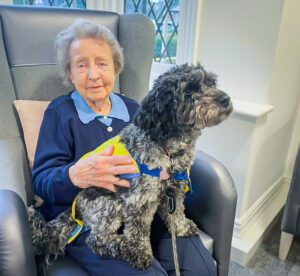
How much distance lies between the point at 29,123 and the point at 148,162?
0.55 meters

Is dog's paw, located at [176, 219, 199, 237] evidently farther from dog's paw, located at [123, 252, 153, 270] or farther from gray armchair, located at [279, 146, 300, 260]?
gray armchair, located at [279, 146, 300, 260]

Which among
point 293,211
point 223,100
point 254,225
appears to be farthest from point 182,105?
point 254,225

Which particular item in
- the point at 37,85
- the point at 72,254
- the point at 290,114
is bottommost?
the point at 72,254

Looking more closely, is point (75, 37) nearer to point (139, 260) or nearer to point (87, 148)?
point (87, 148)

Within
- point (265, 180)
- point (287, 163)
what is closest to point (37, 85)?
point (265, 180)

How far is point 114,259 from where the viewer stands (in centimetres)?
96

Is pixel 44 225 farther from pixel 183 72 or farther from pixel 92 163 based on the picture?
pixel 183 72

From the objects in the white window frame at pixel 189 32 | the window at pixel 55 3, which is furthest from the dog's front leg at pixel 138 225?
the window at pixel 55 3

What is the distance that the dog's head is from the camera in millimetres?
876

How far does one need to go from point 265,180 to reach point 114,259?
4.16 ft

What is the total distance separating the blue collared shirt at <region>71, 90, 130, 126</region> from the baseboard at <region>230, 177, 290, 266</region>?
0.94m

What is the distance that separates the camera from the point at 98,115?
3.77 ft

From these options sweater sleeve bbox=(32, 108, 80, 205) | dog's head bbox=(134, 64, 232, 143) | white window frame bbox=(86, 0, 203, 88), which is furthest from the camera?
white window frame bbox=(86, 0, 203, 88)

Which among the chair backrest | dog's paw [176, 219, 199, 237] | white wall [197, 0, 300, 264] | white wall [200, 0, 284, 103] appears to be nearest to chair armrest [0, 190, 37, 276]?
the chair backrest
